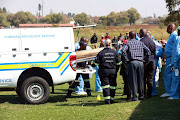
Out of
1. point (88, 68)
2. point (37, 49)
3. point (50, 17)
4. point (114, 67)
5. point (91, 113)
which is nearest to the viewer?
point (91, 113)

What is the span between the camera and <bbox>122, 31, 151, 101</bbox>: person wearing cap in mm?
9969

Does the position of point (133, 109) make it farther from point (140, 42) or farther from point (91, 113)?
point (140, 42)

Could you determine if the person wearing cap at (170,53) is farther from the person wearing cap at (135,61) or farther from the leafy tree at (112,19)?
the leafy tree at (112,19)

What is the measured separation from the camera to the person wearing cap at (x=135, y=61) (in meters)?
9.97

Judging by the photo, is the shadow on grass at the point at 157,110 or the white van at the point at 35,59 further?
the white van at the point at 35,59

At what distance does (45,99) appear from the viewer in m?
11.0

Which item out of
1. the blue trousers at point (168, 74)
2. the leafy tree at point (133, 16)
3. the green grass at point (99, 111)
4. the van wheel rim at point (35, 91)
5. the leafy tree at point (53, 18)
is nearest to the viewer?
the green grass at point (99, 111)

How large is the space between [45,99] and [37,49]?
1.59 metres

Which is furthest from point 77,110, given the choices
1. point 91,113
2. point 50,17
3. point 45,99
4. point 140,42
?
point 50,17

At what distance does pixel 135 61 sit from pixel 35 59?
308 centimetres

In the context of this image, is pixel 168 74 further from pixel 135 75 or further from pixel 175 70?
pixel 135 75

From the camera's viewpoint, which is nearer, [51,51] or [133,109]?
[133,109]

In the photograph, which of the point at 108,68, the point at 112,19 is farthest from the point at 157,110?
the point at 112,19

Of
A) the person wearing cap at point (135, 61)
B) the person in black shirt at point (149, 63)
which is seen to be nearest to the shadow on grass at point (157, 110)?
the person wearing cap at point (135, 61)
